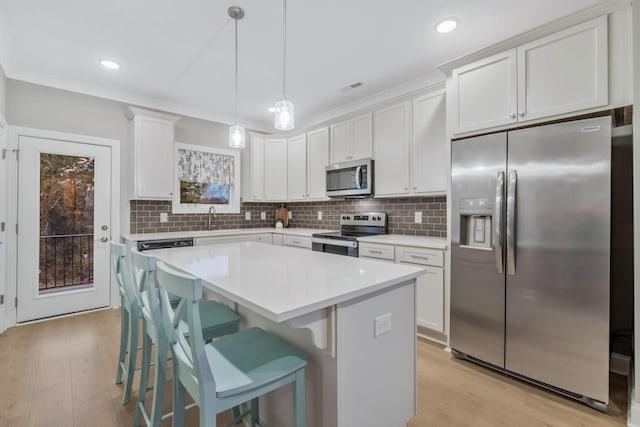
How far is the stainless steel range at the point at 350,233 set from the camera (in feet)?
10.8

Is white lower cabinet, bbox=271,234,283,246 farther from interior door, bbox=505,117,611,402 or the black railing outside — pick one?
interior door, bbox=505,117,611,402

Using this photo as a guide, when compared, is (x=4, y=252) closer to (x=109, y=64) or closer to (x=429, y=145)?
(x=109, y=64)

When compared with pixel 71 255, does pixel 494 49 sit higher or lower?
higher

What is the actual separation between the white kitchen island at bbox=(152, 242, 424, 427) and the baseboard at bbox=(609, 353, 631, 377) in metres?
1.75

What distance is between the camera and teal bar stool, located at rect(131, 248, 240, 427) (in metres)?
1.31

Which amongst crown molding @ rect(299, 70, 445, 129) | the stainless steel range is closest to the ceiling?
crown molding @ rect(299, 70, 445, 129)

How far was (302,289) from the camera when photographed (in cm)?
119

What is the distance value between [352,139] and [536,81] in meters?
2.00

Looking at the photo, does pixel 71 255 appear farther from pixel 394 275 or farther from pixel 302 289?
pixel 394 275

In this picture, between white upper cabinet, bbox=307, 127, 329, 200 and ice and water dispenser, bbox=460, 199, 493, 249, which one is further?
white upper cabinet, bbox=307, 127, 329, 200

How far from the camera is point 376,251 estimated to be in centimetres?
304

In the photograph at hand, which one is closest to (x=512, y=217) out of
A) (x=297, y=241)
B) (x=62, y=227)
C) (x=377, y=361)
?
(x=377, y=361)

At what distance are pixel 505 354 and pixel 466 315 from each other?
0.34 m

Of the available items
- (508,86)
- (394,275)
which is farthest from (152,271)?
(508,86)
